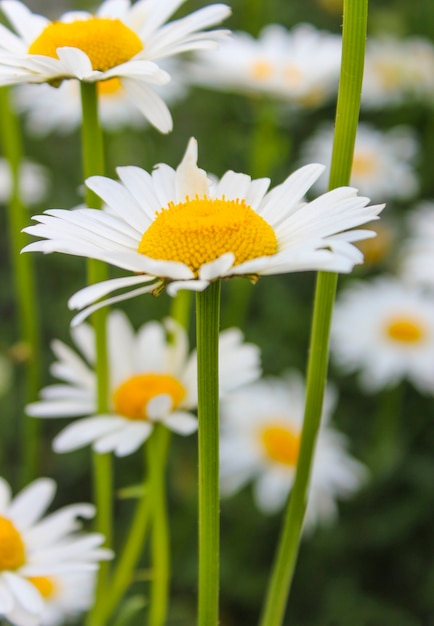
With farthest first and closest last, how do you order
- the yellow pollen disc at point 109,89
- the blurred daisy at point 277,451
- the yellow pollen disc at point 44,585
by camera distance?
the yellow pollen disc at point 109,89 → the blurred daisy at point 277,451 → the yellow pollen disc at point 44,585

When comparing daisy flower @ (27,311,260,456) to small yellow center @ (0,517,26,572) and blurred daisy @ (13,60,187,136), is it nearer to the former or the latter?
small yellow center @ (0,517,26,572)

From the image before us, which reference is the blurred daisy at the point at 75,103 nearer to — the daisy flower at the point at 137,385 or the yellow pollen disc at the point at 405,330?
the yellow pollen disc at the point at 405,330

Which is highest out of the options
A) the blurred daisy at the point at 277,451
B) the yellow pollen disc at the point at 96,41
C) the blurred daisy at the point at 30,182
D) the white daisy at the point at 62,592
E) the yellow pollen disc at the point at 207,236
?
the blurred daisy at the point at 30,182

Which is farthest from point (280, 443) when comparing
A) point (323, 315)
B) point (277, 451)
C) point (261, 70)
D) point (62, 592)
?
point (323, 315)

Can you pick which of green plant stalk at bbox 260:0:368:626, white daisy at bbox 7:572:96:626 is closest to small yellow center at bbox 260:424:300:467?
white daisy at bbox 7:572:96:626

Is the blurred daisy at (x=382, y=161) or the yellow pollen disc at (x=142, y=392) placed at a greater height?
the blurred daisy at (x=382, y=161)

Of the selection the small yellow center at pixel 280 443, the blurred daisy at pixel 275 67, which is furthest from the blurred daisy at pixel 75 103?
the small yellow center at pixel 280 443
